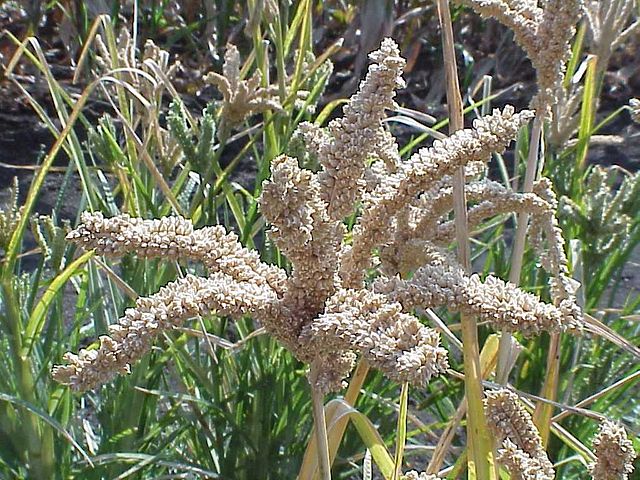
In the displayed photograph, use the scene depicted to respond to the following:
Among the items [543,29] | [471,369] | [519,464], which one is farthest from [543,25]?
[519,464]

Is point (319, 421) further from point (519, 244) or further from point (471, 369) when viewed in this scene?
point (519, 244)

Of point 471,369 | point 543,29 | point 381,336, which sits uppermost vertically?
point 543,29

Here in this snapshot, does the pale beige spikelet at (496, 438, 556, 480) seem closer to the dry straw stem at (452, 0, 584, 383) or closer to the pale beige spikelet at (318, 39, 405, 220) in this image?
the pale beige spikelet at (318, 39, 405, 220)

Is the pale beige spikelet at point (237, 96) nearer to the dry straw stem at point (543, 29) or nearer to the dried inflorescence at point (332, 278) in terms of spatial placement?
the dry straw stem at point (543, 29)

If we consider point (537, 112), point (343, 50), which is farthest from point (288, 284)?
point (343, 50)

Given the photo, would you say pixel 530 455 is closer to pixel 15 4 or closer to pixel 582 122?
pixel 582 122

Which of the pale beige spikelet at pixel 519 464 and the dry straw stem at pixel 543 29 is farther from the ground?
the dry straw stem at pixel 543 29

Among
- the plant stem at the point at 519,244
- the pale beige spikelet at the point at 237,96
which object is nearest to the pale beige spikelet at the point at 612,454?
the plant stem at the point at 519,244
